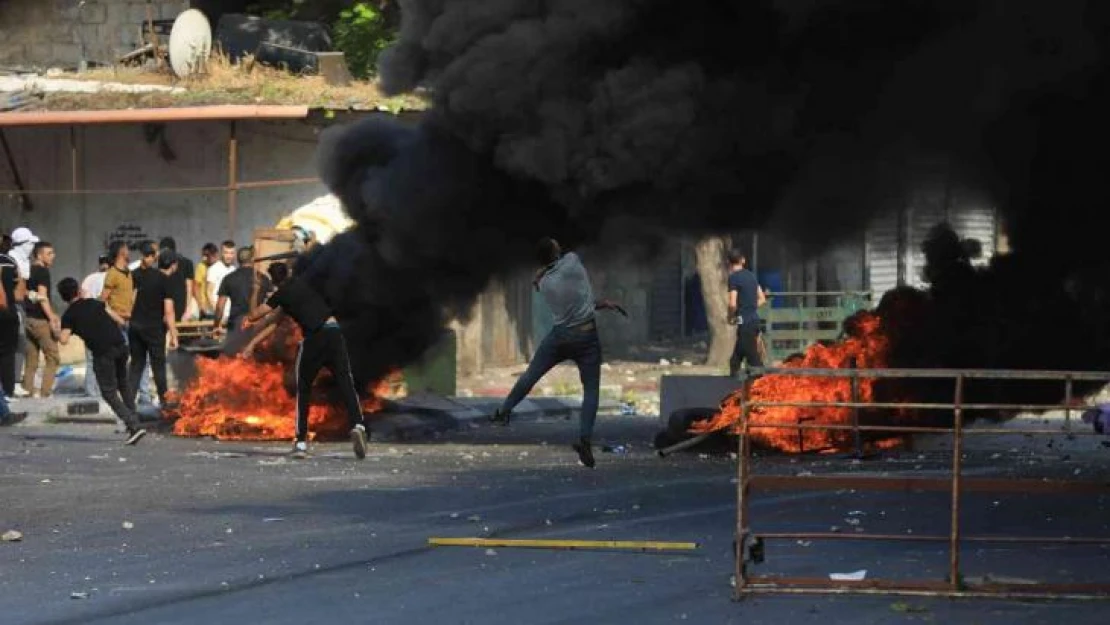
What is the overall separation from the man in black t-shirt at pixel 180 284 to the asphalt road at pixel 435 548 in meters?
5.78

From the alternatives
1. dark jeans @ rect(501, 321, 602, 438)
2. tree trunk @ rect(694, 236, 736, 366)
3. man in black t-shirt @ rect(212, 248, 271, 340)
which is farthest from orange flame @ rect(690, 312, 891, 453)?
tree trunk @ rect(694, 236, 736, 366)

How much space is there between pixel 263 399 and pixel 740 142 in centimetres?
493

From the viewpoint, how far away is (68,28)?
3158 centimetres

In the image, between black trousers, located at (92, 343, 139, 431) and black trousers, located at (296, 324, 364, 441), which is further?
black trousers, located at (92, 343, 139, 431)

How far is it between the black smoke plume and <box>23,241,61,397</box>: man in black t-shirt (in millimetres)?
5446

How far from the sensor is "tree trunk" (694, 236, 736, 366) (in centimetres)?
2722

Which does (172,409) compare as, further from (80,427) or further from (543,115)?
(543,115)

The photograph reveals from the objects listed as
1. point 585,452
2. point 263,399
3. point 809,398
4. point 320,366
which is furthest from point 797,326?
point 585,452

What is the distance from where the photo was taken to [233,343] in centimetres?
1791

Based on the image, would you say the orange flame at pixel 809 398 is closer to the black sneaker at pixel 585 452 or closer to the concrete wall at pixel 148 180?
the black sneaker at pixel 585 452

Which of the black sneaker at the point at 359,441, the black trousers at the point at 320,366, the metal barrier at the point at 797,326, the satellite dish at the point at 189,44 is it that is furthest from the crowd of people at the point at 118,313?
the metal barrier at the point at 797,326

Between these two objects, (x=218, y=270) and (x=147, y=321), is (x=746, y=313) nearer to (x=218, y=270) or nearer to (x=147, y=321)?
(x=147, y=321)

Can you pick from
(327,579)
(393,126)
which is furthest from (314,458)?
(327,579)

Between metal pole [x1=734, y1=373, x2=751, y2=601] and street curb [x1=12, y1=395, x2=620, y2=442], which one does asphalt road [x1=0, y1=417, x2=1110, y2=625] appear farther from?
street curb [x1=12, y1=395, x2=620, y2=442]
